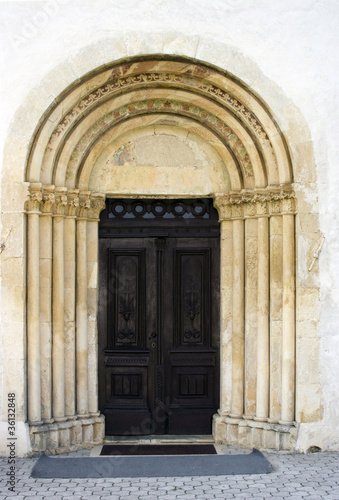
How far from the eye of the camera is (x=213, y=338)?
7.05m

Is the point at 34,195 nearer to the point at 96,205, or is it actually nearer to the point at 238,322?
the point at 96,205

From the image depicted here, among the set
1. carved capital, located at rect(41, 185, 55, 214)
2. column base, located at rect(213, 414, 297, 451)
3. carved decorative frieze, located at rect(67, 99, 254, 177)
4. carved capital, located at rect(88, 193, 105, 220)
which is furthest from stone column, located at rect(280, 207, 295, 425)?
carved capital, located at rect(41, 185, 55, 214)

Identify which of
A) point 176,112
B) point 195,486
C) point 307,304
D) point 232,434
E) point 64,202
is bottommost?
point 195,486

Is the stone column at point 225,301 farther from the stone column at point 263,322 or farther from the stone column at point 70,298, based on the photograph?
the stone column at point 70,298

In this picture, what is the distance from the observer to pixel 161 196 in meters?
6.89

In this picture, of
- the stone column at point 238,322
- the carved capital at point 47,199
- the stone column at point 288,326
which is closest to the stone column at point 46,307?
the carved capital at point 47,199

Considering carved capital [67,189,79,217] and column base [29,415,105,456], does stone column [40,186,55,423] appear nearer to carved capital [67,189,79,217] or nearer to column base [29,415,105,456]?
column base [29,415,105,456]

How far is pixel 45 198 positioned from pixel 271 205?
7.58 feet

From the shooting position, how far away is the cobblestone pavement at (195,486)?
203 inches

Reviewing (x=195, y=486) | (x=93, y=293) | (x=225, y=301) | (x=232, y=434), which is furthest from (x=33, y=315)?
(x=232, y=434)

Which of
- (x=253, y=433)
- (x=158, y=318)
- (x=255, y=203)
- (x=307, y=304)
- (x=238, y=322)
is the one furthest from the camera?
(x=158, y=318)

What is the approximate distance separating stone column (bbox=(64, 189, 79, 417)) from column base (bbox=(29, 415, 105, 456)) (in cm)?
15

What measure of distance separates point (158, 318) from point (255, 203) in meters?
1.69

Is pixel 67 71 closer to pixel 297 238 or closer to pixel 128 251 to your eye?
pixel 128 251
